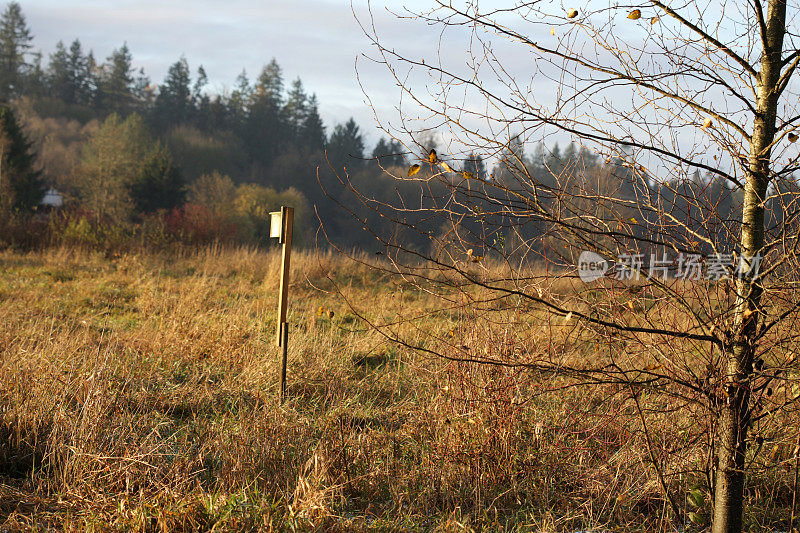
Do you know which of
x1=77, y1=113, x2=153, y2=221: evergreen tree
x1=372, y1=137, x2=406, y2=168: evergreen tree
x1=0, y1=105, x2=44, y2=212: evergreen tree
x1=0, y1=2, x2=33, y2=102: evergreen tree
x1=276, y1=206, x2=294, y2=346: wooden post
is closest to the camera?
x1=372, y1=137, x2=406, y2=168: evergreen tree

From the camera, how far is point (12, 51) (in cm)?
4144

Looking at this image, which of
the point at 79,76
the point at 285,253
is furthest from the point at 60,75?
the point at 285,253

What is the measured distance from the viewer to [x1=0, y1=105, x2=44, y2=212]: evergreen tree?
21734 mm

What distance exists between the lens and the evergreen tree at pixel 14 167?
Answer: 21.7m

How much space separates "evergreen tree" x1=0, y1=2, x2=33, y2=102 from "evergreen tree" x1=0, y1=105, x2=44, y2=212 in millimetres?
21299

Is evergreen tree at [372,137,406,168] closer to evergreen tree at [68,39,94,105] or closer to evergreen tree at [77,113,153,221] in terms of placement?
evergreen tree at [77,113,153,221]

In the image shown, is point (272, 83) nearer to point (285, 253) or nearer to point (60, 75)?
point (60, 75)

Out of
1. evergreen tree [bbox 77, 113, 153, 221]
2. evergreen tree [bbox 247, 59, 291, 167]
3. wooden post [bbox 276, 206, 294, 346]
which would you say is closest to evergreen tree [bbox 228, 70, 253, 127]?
evergreen tree [bbox 247, 59, 291, 167]

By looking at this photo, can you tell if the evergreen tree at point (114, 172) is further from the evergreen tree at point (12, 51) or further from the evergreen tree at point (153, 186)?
the evergreen tree at point (12, 51)

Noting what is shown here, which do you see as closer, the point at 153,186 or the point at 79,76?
the point at 153,186

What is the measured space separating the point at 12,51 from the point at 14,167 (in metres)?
25.5

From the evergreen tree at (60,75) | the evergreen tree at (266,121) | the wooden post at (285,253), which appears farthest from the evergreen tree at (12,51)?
the wooden post at (285,253)

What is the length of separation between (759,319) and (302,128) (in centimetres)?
4620

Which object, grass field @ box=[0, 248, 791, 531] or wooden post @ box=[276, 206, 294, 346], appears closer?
grass field @ box=[0, 248, 791, 531]
